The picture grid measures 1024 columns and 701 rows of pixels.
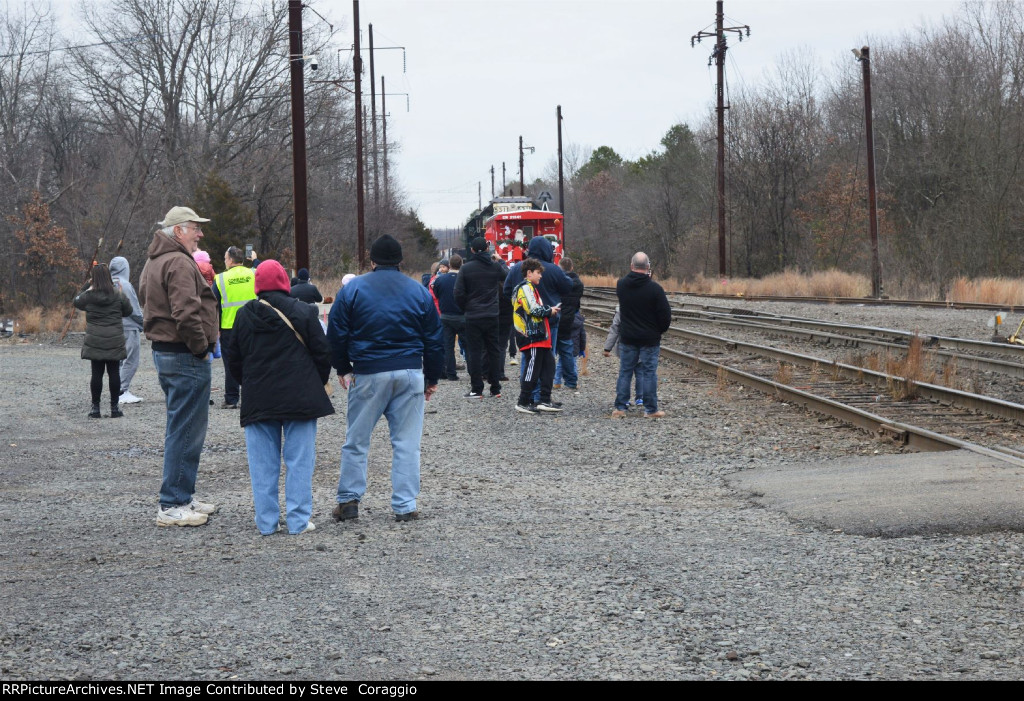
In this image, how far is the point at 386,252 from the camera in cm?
734

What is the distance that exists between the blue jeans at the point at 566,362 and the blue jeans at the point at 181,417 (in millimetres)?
7723

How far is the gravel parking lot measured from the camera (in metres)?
4.53

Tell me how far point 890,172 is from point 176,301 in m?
43.1

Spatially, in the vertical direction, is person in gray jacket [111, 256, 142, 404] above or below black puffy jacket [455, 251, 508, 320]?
below

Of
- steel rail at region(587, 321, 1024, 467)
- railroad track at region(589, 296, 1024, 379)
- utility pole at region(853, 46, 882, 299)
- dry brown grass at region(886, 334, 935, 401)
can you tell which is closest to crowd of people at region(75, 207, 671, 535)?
steel rail at region(587, 321, 1024, 467)

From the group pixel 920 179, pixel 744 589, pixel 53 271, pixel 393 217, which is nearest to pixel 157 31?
pixel 53 271

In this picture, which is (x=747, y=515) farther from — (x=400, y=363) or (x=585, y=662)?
(x=585, y=662)

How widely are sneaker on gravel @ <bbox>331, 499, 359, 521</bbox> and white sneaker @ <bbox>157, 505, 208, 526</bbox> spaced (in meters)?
0.91

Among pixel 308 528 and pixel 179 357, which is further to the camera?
pixel 179 357

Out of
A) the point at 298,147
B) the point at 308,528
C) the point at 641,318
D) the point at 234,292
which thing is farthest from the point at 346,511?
the point at 298,147

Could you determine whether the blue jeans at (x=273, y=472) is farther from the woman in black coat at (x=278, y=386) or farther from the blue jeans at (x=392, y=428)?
the blue jeans at (x=392, y=428)

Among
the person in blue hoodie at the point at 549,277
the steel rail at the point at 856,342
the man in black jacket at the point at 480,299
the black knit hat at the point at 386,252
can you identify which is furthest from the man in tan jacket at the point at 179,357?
the steel rail at the point at 856,342

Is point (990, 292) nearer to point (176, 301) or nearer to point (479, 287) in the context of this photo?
point (479, 287)

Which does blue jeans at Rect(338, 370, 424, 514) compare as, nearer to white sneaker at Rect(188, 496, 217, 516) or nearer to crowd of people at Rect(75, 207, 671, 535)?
crowd of people at Rect(75, 207, 671, 535)
